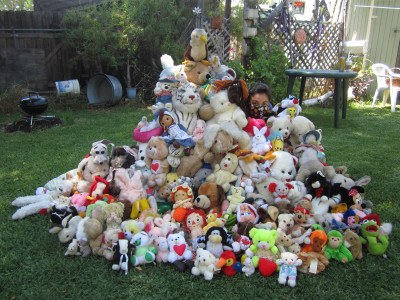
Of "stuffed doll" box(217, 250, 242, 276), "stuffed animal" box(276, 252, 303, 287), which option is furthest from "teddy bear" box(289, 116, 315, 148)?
"stuffed doll" box(217, 250, 242, 276)

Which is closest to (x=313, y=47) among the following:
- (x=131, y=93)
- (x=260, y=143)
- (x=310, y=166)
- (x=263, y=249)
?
(x=131, y=93)

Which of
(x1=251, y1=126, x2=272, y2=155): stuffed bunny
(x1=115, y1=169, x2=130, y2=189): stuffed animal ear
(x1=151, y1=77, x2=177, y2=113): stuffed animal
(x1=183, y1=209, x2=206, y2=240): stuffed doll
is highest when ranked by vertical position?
(x1=151, y1=77, x2=177, y2=113): stuffed animal

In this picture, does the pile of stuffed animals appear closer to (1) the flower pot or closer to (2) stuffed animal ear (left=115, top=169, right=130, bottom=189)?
(2) stuffed animal ear (left=115, top=169, right=130, bottom=189)

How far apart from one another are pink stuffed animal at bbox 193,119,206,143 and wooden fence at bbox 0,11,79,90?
20.8 ft

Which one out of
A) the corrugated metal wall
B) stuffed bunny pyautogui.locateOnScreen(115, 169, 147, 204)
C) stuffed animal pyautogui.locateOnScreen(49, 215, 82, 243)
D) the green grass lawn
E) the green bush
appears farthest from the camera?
the corrugated metal wall

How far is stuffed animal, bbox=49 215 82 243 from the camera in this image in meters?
2.56

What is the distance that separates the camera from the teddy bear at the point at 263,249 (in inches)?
89.1

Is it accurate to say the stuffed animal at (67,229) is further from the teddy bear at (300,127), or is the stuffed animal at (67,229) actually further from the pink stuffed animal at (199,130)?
the teddy bear at (300,127)

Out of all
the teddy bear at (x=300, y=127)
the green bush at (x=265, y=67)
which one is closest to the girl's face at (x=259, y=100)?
the teddy bear at (x=300, y=127)

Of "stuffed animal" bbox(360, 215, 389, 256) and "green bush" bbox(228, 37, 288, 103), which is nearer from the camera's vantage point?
"stuffed animal" bbox(360, 215, 389, 256)

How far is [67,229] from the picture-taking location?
258cm

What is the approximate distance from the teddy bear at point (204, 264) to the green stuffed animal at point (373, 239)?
1105 mm

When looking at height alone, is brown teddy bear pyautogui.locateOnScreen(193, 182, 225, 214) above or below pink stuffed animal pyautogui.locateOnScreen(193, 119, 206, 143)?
below

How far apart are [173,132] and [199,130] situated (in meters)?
0.25
